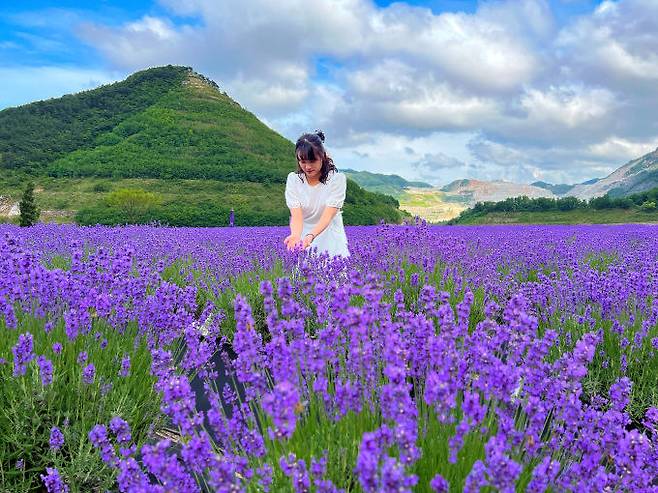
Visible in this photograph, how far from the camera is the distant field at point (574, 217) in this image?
30.4 metres

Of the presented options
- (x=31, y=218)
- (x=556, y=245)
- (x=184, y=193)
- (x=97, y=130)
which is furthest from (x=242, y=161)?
(x=556, y=245)

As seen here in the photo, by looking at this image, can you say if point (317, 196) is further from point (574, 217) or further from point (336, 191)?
point (574, 217)

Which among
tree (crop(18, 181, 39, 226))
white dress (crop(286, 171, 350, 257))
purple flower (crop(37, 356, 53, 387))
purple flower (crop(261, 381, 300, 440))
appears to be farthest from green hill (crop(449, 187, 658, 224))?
purple flower (crop(261, 381, 300, 440))

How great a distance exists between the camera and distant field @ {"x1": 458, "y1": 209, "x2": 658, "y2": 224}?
3044 centimetres

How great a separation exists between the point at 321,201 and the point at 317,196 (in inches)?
2.3

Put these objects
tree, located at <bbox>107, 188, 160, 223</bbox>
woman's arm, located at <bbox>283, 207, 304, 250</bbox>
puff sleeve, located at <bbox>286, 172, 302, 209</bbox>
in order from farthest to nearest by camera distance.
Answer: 1. tree, located at <bbox>107, 188, 160, 223</bbox>
2. puff sleeve, located at <bbox>286, 172, 302, 209</bbox>
3. woman's arm, located at <bbox>283, 207, 304, 250</bbox>

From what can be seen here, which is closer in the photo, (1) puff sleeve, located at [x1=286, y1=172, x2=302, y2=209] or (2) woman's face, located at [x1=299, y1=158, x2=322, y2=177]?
(2) woman's face, located at [x1=299, y1=158, x2=322, y2=177]

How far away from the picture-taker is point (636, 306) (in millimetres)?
3607

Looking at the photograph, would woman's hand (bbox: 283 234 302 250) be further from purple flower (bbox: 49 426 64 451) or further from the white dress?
purple flower (bbox: 49 426 64 451)

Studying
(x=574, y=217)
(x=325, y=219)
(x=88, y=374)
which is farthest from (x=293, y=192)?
(x=574, y=217)

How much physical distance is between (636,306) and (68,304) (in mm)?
3685

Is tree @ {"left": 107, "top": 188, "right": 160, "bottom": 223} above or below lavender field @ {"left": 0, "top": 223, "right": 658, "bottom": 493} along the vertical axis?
above

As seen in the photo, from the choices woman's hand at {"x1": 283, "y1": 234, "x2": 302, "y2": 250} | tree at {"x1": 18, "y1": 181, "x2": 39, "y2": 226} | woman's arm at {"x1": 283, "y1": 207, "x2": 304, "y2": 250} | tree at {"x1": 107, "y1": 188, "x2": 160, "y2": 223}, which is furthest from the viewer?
tree at {"x1": 107, "y1": 188, "x2": 160, "y2": 223}

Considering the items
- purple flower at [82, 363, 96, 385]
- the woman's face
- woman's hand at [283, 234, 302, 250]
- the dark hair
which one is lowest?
purple flower at [82, 363, 96, 385]
